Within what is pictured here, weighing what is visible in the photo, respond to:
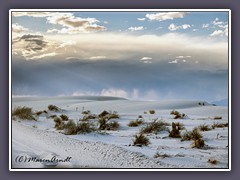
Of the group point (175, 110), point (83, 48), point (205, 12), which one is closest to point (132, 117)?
point (175, 110)

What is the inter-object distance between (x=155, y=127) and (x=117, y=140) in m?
0.62

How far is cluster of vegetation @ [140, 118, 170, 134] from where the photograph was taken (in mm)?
9695

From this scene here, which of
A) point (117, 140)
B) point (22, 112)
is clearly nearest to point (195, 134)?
point (117, 140)

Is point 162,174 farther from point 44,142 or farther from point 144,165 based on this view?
point 44,142

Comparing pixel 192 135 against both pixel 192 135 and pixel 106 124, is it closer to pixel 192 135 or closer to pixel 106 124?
pixel 192 135

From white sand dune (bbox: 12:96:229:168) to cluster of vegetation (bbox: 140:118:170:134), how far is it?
0.07 metres

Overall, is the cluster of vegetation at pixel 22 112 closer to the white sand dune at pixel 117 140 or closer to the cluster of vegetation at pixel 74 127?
Answer: the white sand dune at pixel 117 140

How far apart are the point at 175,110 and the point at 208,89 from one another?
25.6 inches

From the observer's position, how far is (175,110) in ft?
32.6

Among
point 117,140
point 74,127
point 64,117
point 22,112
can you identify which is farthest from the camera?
point 64,117

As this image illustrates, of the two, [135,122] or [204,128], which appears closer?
[204,128]

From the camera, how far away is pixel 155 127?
388 inches

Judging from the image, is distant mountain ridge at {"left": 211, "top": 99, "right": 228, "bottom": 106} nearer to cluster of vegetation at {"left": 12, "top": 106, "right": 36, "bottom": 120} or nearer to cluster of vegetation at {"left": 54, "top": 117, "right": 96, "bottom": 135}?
cluster of vegetation at {"left": 54, "top": 117, "right": 96, "bottom": 135}

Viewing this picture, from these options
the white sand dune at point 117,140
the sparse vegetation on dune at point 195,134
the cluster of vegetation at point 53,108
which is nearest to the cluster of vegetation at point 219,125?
the white sand dune at point 117,140
